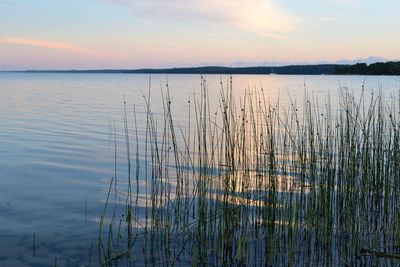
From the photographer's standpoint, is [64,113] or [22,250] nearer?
[22,250]

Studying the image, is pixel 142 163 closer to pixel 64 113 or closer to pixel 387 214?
pixel 387 214

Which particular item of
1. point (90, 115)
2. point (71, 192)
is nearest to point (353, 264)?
point (71, 192)

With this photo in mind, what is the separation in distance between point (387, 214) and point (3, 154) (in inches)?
Answer: 313

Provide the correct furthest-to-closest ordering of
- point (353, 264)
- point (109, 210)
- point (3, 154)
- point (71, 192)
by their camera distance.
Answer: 1. point (3, 154)
2. point (71, 192)
3. point (109, 210)
4. point (353, 264)

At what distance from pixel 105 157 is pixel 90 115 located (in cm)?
798

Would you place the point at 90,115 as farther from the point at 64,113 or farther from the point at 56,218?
the point at 56,218

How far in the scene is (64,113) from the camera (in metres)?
16.3

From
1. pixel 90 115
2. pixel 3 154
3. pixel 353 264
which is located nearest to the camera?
pixel 353 264

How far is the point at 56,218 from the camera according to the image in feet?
15.7

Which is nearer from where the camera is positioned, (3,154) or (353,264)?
(353,264)

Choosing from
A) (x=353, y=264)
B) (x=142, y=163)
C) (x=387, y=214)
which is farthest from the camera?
(x=142, y=163)

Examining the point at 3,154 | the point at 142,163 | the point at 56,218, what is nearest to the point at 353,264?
the point at 56,218

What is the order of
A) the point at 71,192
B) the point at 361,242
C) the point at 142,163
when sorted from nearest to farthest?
the point at 361,242
the point at 71,192
the point at 142,163

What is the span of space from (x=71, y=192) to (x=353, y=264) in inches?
173
